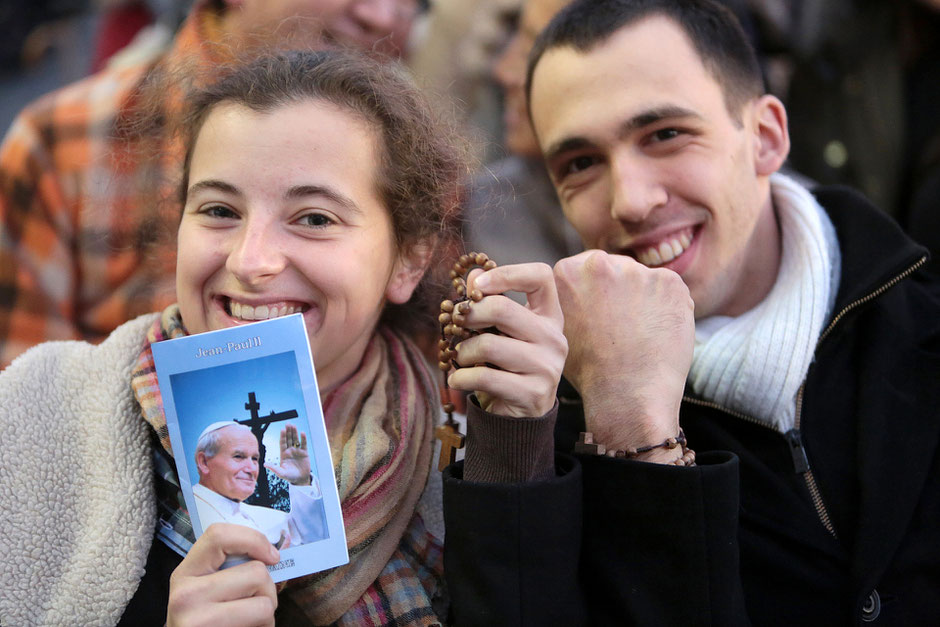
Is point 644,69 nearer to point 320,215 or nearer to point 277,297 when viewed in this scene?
point 320,215

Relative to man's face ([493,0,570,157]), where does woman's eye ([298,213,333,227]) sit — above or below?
below

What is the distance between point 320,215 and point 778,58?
9.25 ft

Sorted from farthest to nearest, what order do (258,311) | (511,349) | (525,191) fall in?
(525,191) < (258,311) < (511,349)

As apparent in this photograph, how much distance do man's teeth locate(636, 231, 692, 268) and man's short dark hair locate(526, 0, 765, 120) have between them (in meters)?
0.36

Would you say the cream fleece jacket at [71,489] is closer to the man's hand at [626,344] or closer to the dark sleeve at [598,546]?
the dark sleeve at [598,546]

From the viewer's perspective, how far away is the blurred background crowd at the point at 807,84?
3.29 meters

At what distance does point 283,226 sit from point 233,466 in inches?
18.5

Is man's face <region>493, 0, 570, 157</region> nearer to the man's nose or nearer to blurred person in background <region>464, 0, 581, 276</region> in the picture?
blurred person in background <region>464, 0, 581, 276</region>

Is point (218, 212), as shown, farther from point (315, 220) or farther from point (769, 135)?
point (769, 135)

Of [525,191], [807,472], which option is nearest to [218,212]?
[807,472]

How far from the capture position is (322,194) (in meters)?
1.67

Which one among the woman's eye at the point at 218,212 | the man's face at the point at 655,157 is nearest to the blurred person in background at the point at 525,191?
the man's face at the point at 655,157

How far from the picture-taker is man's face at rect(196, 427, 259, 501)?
1.41 meters

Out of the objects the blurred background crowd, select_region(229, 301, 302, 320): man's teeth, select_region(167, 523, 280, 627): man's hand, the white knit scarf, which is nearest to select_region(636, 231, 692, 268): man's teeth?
the white knit scarf
